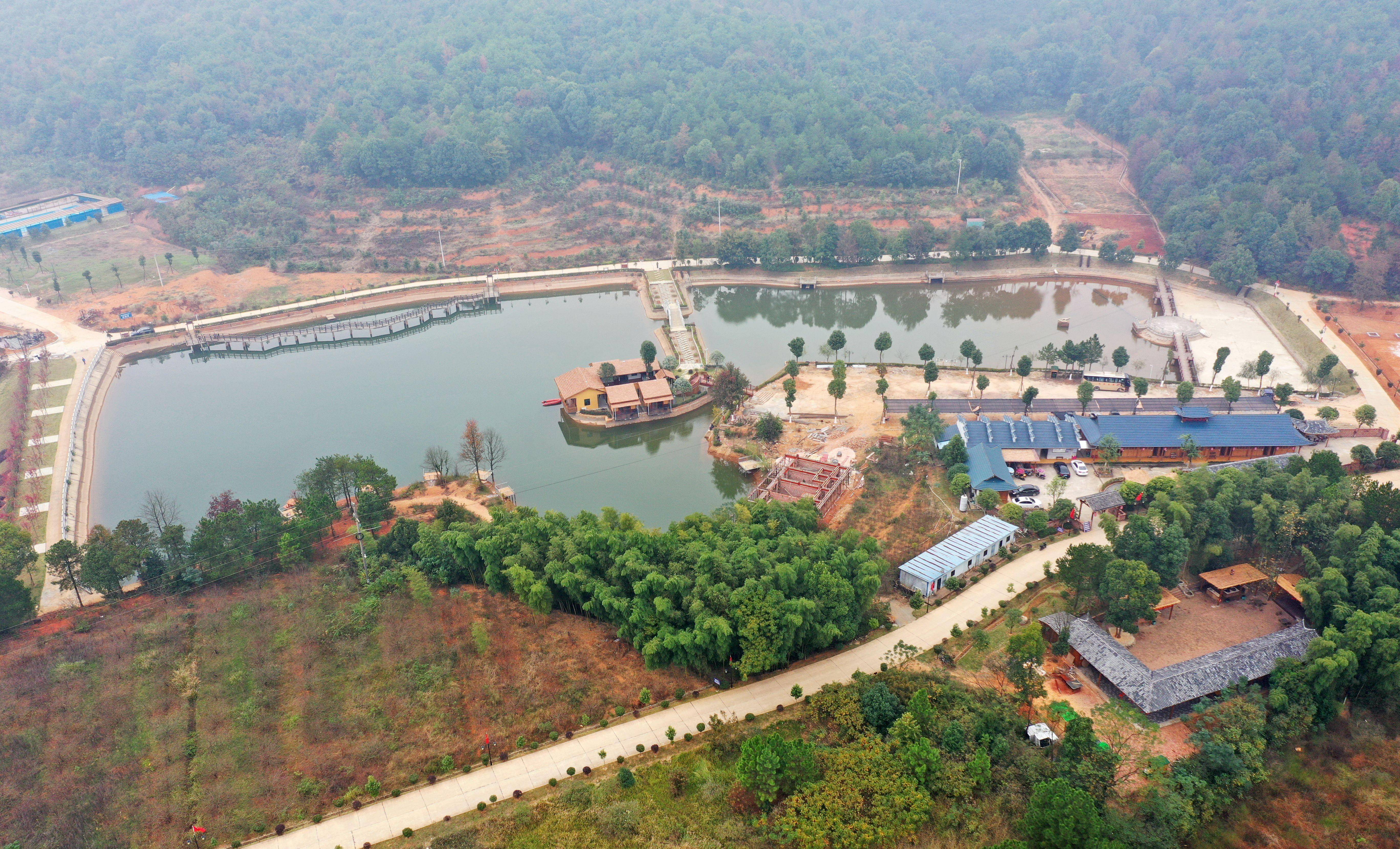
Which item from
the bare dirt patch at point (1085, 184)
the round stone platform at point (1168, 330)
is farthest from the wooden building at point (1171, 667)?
the bare dirt patch at point (1085, 184)

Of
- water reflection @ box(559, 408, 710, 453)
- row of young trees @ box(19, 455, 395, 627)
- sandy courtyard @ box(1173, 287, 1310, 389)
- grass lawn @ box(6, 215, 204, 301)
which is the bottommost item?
sandy courtyard @ box(1173, 287, 1310, 389)

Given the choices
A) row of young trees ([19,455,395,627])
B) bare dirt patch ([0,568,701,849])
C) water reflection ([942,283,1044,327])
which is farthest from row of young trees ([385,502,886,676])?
water reflection ([942,283,1044,327])

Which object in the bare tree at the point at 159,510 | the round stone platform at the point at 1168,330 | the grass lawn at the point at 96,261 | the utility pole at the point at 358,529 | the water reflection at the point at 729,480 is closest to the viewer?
the utility pole at the point at 358,529

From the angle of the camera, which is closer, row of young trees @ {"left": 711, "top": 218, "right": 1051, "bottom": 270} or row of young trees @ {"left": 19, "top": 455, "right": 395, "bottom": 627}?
row of young trees @ {"left": 19, "top": 455, "right": 395, "bottom": 627}

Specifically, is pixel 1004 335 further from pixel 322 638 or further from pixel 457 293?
pixel 322 638

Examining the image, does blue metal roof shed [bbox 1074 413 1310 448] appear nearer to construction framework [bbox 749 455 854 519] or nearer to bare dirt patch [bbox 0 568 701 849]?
construction framework [bbox 749 455 854 519]

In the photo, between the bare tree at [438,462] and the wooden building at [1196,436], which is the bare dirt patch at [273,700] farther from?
the wooden building at [1196,436]

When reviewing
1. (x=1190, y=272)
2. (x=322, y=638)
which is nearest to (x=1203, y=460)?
(x=1190, y=272)

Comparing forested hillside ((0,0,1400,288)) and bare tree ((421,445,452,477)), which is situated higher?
forested hillside ((0,0,1400,288))

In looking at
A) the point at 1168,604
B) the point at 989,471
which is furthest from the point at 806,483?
the point at 1168,604
